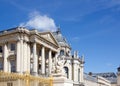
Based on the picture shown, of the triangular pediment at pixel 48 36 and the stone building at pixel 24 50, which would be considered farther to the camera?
the triangular pediment at pixel 48 36

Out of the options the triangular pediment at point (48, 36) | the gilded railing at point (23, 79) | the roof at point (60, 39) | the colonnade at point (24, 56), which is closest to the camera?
the gilded railing at point (23, 79)

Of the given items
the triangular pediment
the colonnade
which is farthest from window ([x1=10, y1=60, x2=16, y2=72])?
the triangular pediment

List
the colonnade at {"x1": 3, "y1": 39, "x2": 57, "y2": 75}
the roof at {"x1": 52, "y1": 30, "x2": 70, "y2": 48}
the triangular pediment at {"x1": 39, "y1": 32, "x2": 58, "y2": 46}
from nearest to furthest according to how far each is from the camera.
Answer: the colonnade at {"x1": 3, "y1": 39, "x2": 57, "y2": 75}, the triangular pediment at {"x1": 39, "y1": 32, "x2": 58, "y2": 46}, the roof at {"x1": 52, "y1": 30, "x2": 70, "y2": 48}

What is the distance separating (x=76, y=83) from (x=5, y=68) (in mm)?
26230

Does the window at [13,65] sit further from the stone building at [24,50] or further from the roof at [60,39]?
the roof at [60,39]

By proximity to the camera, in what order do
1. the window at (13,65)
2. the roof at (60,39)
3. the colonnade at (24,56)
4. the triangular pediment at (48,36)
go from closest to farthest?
the colonnade at (24,56) → the window at (13,65) → the triangular pediment at (48,36) → the roof at (60,39)

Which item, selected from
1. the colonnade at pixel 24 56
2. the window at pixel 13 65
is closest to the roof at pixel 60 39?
the colonnade at pixel 24 56

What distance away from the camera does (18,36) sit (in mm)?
46406

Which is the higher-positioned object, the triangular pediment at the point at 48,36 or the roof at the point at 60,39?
the roof at the point at 60,39

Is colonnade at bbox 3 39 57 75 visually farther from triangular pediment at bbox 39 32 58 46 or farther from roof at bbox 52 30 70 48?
roof at bbox 52 30 70 48

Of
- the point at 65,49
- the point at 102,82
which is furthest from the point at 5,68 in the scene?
the point at 102,82

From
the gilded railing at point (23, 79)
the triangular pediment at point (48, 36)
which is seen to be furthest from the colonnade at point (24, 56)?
the gilded railing at point (23, 79)

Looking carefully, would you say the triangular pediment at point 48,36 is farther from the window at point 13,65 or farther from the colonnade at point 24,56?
the window at point 13,65

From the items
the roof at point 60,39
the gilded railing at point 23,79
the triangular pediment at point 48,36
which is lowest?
the gilded railing at point 23,79
